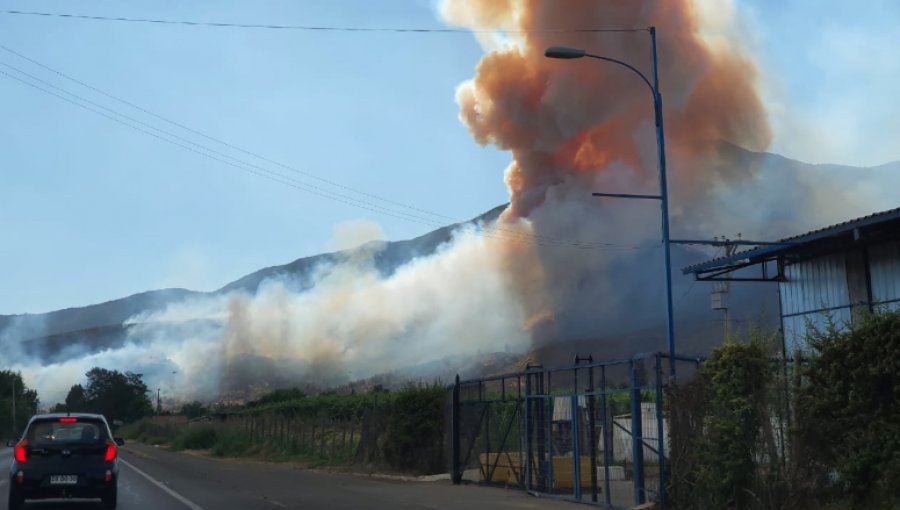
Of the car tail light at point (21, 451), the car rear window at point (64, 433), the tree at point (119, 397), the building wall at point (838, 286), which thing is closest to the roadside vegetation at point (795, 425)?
the building wall at point (838, 286)

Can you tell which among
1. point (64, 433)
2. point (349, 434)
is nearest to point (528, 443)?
point (64, 433)

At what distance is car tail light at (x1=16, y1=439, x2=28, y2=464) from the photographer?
53.4 feet

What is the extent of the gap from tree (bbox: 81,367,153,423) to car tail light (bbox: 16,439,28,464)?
12681 cm

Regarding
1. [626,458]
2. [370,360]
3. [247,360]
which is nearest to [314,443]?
[626,458]

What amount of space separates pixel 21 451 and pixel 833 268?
17583mm

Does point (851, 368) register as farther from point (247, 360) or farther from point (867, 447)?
point (247, 360)

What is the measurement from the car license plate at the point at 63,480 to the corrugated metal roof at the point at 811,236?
15.1 m

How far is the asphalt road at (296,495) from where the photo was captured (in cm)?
1812

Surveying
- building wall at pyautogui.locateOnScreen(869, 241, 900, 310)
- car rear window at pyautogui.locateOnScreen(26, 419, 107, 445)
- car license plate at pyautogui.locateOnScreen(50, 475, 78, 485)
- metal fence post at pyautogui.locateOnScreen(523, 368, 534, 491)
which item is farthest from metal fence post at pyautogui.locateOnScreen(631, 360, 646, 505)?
car license plate at pyautogui.locateOnScreen(50, 475, 78, 485)

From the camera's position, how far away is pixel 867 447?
12453mm

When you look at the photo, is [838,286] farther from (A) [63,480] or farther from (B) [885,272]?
(A) [63,480]

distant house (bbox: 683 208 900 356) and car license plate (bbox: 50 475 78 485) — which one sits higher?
distant house (bbox: 683 208 900 356)

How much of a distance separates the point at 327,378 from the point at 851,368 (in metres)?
106

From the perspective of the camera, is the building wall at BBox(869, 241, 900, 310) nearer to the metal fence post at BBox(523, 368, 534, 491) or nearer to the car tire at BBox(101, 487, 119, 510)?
the metal fence post at BBox(523, 368, 534, 491)
